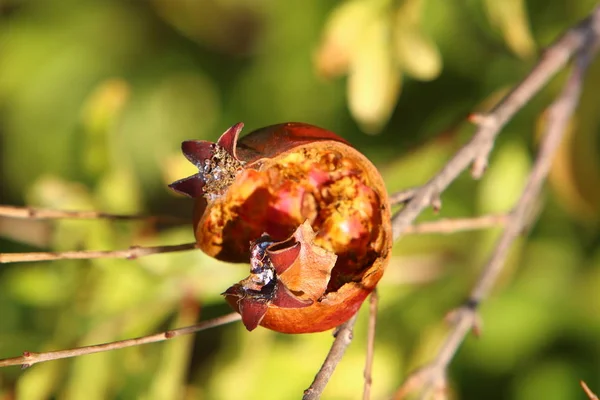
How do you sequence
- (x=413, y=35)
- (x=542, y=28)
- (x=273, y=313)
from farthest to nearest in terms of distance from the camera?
(x=542, y=28)
(x=413, y=35)
(x=273, y=313)

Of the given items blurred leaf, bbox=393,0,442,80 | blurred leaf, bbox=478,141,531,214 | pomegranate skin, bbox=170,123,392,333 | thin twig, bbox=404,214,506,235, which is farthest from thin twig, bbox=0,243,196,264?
blurred leaf, bbox=478,141,531,214

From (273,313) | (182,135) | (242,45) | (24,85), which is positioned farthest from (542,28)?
(24,85)

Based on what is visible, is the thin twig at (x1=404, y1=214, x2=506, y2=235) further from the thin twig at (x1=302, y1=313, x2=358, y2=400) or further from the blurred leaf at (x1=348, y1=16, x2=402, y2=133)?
the blurred leaf at (x1=348, y1=16, x2=402, y2=133)

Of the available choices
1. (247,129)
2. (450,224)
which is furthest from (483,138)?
(247,129)

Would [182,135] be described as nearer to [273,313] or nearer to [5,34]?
[5,34]

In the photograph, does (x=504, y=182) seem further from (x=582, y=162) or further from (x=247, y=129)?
(x=247, y=129)

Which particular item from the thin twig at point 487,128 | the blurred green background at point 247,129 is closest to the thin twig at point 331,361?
the thin twig at point 487,128
